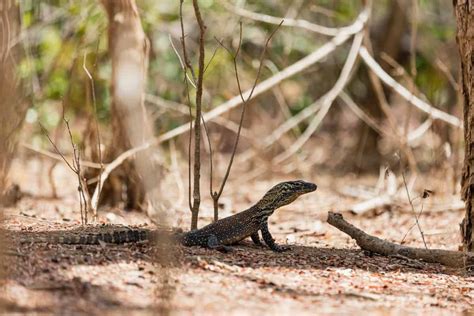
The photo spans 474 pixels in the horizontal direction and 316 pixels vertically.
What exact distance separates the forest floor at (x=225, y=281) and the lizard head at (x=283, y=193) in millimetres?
382

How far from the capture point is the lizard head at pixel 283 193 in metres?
6.94

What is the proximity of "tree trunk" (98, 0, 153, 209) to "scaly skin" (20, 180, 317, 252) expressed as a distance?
208 cm

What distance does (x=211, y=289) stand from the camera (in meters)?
5.08

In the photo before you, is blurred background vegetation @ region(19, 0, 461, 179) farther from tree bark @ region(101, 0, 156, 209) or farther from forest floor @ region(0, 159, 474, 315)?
forest floor @ region(0, 159, 474, 315)

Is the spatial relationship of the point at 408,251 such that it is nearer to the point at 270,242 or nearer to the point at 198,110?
the point at 270,242

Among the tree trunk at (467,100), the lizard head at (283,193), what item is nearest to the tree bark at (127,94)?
the lizard head at (283,193)

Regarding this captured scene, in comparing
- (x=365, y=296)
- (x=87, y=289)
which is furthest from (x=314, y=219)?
(x=87, y=289)

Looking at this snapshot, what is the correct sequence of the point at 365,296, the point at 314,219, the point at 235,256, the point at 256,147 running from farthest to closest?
1. the point at 256,147
2. the point at 314,219
3. the point at 235,256
4. the point at 365,296

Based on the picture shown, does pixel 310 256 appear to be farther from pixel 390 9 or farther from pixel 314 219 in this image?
pixel 390 9

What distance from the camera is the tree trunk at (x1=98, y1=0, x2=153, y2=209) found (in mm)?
8828

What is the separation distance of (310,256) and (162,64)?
304 inches

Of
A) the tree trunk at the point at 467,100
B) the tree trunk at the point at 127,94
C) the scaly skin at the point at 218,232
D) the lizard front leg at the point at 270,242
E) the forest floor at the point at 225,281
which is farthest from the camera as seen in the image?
the tree trunk at the point at 127,94

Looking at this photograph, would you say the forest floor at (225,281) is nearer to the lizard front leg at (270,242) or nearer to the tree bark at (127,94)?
the lizard front leg at (270,242)

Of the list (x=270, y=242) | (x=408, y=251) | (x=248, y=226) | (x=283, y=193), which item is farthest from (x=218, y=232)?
(x=408, y=251)
